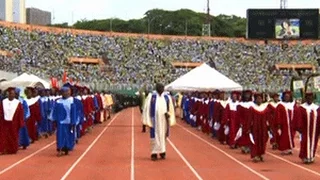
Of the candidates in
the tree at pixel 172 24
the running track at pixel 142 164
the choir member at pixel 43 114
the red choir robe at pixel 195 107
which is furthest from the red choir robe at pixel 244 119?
the tree at pixel 172 24

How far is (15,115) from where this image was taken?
20.2m

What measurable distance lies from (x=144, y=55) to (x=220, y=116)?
59.9 meters

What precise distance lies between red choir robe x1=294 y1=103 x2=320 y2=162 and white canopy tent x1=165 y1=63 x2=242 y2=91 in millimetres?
17296

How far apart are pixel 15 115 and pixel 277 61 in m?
68.0

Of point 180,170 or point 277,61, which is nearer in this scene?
point 180,170

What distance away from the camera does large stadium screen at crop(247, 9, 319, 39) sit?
59.5 metres

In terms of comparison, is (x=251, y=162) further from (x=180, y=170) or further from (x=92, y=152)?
(x=92, y=152)

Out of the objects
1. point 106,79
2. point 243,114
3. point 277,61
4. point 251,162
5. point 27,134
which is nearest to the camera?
point 251,162

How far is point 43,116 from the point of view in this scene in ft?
86.6

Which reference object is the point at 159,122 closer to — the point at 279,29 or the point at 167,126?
the point at 167,126

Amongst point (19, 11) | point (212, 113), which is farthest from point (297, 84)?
point (19, 11)

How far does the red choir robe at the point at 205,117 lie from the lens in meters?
29.8

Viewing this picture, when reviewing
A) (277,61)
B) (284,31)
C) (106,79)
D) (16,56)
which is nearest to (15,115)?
(284,31)

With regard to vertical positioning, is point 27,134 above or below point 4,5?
below
